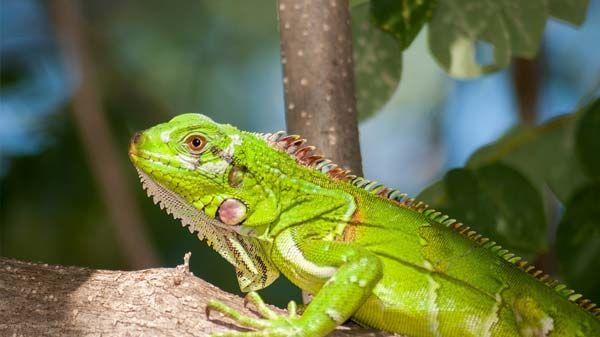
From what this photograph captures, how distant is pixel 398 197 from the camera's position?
3635mm

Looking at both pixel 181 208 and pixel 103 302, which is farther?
pixel 181 208

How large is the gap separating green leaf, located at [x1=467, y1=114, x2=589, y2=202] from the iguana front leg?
2007 mm

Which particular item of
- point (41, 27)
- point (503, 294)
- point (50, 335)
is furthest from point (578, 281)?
point (41, 27)

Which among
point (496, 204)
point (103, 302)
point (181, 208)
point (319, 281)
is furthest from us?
point (496, 204)

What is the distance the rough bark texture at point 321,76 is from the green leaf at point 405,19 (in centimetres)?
37

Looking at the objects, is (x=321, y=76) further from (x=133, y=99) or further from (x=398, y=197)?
(x=133, y=99)

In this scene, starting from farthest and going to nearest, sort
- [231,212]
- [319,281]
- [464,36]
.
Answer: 1. [464,36]
2. [231,212]
3. [319,281]

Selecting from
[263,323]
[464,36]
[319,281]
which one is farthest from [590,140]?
[263,323]

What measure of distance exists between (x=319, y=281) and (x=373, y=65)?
1522 millimetres

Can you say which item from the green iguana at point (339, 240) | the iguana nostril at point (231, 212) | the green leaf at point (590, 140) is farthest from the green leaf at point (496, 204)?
the iguana nostril at point (231, 212)

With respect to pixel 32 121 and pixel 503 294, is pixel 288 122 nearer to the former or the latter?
pixel 503 294

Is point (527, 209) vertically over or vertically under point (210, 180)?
under

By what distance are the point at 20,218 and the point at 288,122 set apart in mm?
3855

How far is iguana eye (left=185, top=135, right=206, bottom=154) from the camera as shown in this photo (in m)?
3.53
